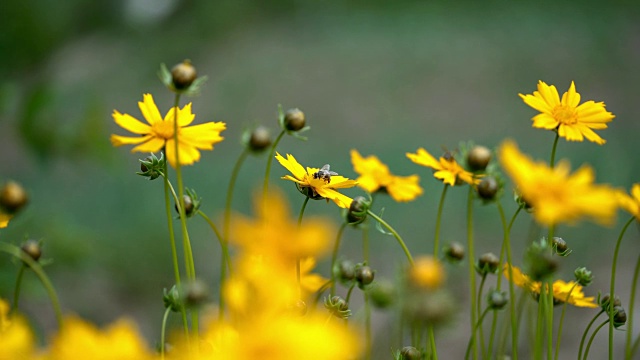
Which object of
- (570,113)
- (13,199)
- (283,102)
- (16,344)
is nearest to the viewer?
(16,344)

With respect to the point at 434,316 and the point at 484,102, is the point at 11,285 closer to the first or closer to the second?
the point at 434,316

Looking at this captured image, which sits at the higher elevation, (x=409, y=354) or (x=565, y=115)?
(x=565, y=115)

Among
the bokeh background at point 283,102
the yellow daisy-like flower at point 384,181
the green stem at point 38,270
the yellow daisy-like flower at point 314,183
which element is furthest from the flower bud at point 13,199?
the bokeh background at point 283,102

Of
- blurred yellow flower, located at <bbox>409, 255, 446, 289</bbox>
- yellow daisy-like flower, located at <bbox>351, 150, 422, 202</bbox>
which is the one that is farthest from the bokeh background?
blurred yellow flower, located at <bbox>409, 255, 446, 289</bbox>

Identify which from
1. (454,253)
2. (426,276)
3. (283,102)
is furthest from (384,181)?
(283,102)

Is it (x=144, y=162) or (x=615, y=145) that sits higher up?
(x=615, y=145)

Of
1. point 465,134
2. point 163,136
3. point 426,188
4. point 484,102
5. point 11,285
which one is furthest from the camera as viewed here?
point 484,102

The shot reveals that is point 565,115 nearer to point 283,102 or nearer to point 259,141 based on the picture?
point 259,141

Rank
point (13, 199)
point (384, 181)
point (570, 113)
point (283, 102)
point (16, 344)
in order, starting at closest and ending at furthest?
point (16, 344), point (13, 199), point (570, 113), point (384, 181), point (283, 102)

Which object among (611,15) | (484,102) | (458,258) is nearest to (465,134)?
(484,102)
